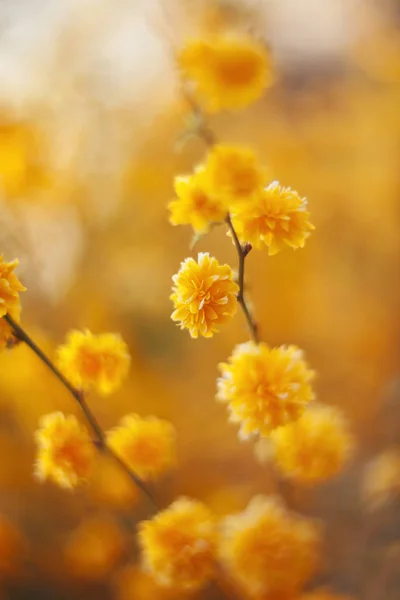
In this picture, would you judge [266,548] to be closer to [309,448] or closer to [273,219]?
[309,448]

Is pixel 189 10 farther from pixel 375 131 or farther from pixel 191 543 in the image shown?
pixel 191 543

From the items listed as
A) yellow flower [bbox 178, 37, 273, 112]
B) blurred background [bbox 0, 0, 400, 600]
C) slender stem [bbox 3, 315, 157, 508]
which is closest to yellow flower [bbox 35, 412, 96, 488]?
slender stem [bbox 3, 315, 157, 508]

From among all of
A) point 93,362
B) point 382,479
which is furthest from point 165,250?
point 382,479

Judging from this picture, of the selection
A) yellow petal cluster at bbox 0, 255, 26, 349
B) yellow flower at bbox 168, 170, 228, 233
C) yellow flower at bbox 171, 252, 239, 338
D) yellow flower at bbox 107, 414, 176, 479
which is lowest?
yellow petal cluster at bbox 0, 255, 26, 349

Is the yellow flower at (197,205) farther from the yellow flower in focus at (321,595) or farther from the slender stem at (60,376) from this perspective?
the yellow flower in focus at (321,595)

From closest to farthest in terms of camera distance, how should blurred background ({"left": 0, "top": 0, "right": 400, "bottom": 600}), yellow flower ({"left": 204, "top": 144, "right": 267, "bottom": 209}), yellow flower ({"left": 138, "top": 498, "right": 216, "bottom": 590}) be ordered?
yellow flower ({"left": 204, "top": 144, "right": 267, "bottom": 209}) → yellow flower ({"left": 138, "top": 498, "right": 216, "bottom": 590}) → blurred background ({"left": 0, "top": 0, "right": 400, "bottom": 600})

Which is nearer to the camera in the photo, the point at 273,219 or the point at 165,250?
the point at 273,219

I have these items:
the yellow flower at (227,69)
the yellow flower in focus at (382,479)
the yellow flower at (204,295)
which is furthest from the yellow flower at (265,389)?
the yellow flower in focus at (382,479)

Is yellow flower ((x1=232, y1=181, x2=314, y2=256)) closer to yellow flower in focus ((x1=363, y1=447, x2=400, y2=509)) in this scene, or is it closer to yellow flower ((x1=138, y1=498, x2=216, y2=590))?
yellow flower ((x1=138, y1=498, x2=216, y2=590))

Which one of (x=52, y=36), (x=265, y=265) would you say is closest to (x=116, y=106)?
(x=52, y=36)
